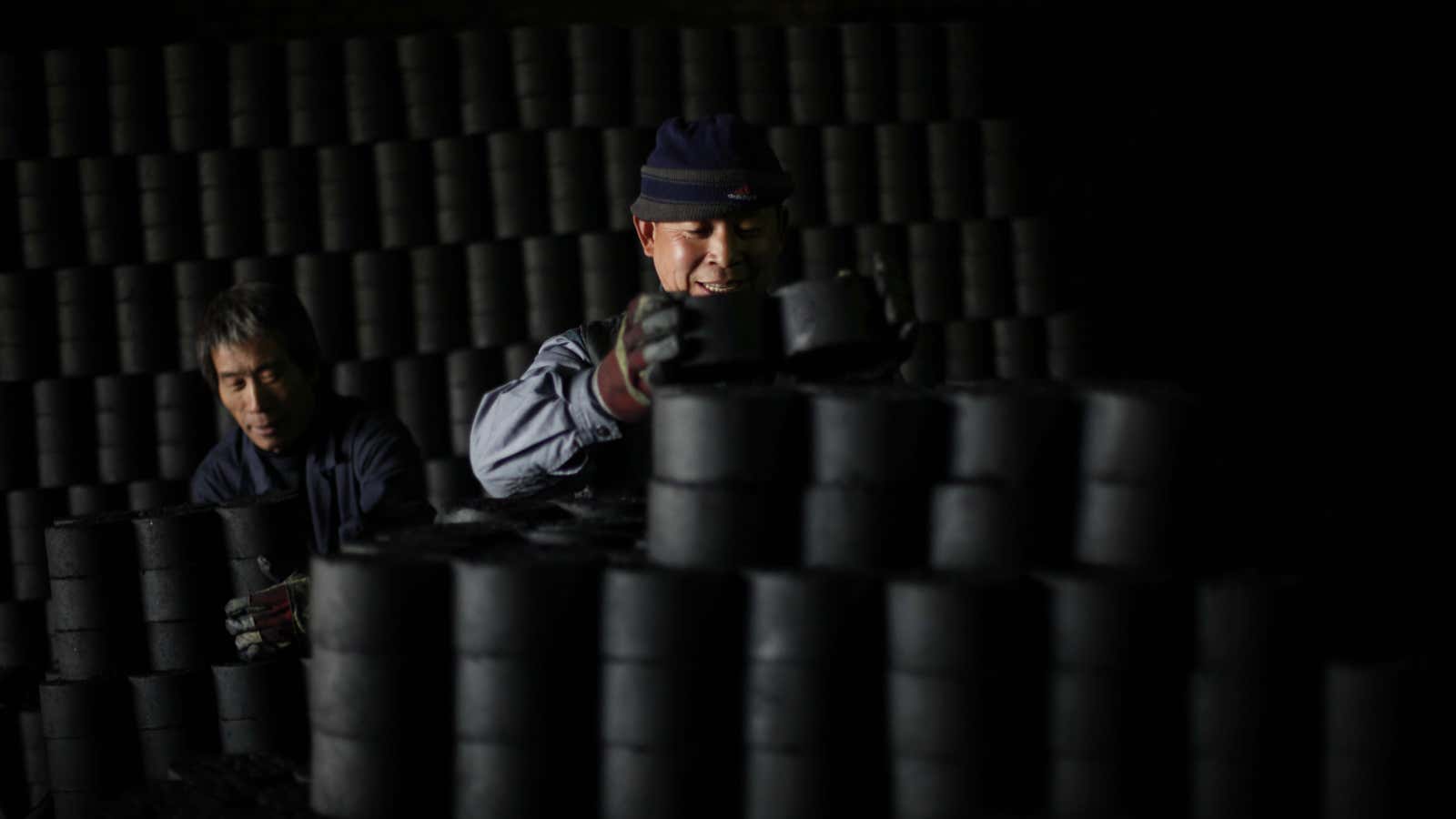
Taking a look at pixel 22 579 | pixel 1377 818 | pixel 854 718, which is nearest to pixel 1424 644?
pixel 1377 818

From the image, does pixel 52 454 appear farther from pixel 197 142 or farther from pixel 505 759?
pixel 505 759

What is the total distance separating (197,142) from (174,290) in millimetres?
509

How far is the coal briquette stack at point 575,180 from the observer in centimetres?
470

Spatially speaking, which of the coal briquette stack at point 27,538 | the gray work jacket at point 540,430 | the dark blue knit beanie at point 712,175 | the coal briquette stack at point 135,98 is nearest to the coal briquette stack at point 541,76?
the coal briquette stack at point 135,98

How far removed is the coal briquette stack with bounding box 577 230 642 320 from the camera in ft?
15.4

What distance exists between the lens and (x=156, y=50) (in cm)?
468

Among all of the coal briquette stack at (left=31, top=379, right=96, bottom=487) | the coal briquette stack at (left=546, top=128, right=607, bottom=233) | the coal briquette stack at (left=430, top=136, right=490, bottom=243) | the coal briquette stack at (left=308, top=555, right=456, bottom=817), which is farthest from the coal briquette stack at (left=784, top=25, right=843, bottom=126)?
the coal briquette stack at (left=308, top=555, right=456, bottom=817)

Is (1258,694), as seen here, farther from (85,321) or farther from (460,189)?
(85,321)

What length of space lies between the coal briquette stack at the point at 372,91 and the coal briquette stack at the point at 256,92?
0.22 m

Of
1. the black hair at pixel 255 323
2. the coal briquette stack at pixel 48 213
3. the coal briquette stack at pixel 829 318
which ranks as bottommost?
the coal briquette stack at pixel 829 318

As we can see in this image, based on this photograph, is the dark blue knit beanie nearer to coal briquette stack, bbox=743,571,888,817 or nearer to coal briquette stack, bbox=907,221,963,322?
coal briquette stack, bbox=743,571,888,817

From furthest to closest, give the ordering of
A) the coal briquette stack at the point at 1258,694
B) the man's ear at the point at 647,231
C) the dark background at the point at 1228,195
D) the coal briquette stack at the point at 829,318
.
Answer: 1. the dark background at the point at 1228,195
2. the man's ear at the point at 647,231
3. the coal briquette stack at the point at 829,318
4. the coal briquette stack at the point at 1258,694

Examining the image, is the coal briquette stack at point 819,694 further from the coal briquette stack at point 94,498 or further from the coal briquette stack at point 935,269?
the coal briquette stack at point 94,498

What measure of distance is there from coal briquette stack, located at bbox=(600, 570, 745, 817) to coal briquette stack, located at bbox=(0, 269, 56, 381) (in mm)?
3917
